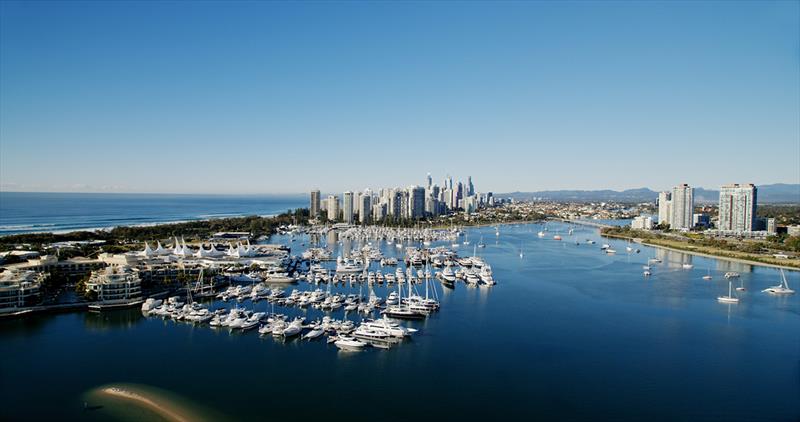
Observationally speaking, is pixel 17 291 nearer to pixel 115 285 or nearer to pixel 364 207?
pixel 115 285

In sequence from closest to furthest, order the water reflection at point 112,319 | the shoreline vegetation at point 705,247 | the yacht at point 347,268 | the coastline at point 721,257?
1. the water reflection at point 112,319
2. the yacht at point 347,268
3. the coastline at point 721,257
4. the shoreline vegetation at point 705,247

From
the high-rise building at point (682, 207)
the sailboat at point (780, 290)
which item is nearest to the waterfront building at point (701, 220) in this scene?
the high-rise building at point (682, 207)

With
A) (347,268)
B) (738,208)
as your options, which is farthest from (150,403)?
(738,208)

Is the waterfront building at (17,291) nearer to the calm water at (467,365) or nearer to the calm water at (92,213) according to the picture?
the calm water at (467,365)

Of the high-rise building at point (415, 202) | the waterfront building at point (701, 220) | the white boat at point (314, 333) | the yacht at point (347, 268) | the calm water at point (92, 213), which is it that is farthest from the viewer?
the high-rise building at point (415, 202)

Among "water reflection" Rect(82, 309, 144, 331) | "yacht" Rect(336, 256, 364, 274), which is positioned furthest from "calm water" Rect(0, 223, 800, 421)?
"yacht" Rect(336, 256, 364, 274)

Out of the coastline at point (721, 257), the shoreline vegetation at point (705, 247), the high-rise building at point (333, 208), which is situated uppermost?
the high-rise building at point (333, 208)

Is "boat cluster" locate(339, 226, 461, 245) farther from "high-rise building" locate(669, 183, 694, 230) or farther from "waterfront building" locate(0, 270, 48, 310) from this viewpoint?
"waterfront building" locate(0, 270, 48, 310)
